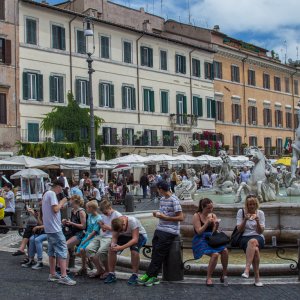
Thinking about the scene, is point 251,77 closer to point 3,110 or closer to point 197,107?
point 197,107

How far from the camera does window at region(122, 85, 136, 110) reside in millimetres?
39000

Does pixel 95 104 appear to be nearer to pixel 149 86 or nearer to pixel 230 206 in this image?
pixel 149 86

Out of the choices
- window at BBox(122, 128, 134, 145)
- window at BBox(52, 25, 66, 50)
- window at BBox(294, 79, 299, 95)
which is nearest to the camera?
window at BBox(52, 25, 66, 50)

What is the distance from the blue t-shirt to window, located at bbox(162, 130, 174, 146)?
107 feet

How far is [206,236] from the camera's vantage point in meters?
8.38

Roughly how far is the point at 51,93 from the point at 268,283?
89.8 feet

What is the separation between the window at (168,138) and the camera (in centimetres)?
4112

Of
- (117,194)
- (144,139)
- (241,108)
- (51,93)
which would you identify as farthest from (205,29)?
(117,194)

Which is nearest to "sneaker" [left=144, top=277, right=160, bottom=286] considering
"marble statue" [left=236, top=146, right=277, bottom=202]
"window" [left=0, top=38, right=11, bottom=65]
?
"marble statue" [left=236, top=146, right=277, bottom=202]

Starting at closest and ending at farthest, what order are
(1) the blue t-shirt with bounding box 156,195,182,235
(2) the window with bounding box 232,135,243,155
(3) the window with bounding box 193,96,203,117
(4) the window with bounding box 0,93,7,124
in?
1. (1) the blue t-shirt with bounding box 156,195,182,235
2. (4) the window with bounding box 0,93,7,124
3. (3) the window with bounding box 193,96,203,117
4. (2) the window with bounding box 232,135,243,155

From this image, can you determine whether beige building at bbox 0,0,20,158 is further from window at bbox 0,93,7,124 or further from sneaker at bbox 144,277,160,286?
sneaker at bbox 144,277,160,286

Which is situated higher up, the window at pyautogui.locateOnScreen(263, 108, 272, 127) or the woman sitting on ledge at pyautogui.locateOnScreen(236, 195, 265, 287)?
the window at pyautogui.locateOnScreen(263, 108, 272, 127)

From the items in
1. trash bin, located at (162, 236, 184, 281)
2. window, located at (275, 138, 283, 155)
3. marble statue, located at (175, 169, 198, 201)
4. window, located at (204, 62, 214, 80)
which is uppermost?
window, located at (204, 62, 214, 80)

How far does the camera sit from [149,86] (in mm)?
40781
